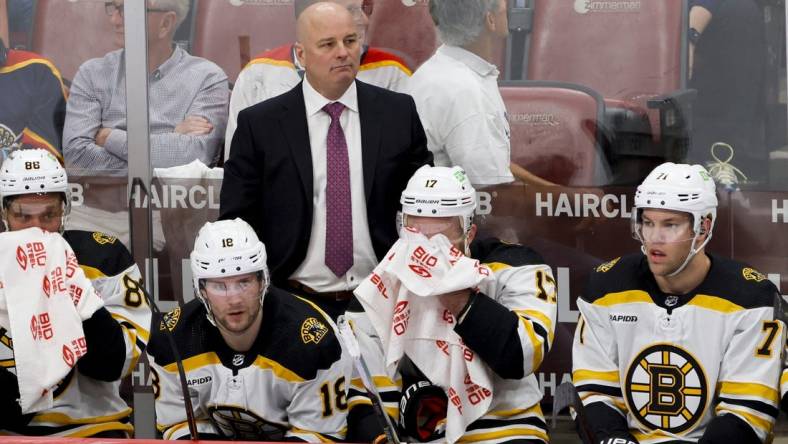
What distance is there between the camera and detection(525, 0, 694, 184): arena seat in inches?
178

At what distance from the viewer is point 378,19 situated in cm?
462

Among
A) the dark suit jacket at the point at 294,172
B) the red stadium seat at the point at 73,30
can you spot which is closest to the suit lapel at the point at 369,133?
the dark suit jacket at the point at 294,172

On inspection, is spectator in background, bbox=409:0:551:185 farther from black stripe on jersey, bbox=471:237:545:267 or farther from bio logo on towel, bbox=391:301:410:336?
bio logo on towel, bbox=391:301:410:336

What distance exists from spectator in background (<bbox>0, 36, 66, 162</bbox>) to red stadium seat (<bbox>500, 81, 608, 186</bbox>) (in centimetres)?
162

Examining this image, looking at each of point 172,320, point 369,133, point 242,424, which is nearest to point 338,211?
point 369,133

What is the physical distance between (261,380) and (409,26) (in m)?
1.51

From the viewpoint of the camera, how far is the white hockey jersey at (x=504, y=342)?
11.7 feet

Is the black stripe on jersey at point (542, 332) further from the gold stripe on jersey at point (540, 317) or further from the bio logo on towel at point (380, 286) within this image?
the bio logo on towel at point (380, 286)

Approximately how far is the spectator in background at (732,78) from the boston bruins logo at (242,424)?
1777mm

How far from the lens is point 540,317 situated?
3.69 m

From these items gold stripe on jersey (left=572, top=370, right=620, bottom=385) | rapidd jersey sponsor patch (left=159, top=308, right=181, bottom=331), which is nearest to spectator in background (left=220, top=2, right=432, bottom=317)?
rapidd jersey sponsor patch (left=159, top=308, right=181, bottom=331)

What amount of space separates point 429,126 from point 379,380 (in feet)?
3.67

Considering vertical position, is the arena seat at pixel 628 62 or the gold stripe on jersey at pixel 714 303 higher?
the arena seat at pixel 628 62

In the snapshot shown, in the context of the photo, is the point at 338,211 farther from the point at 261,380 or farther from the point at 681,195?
the point at 681,195
